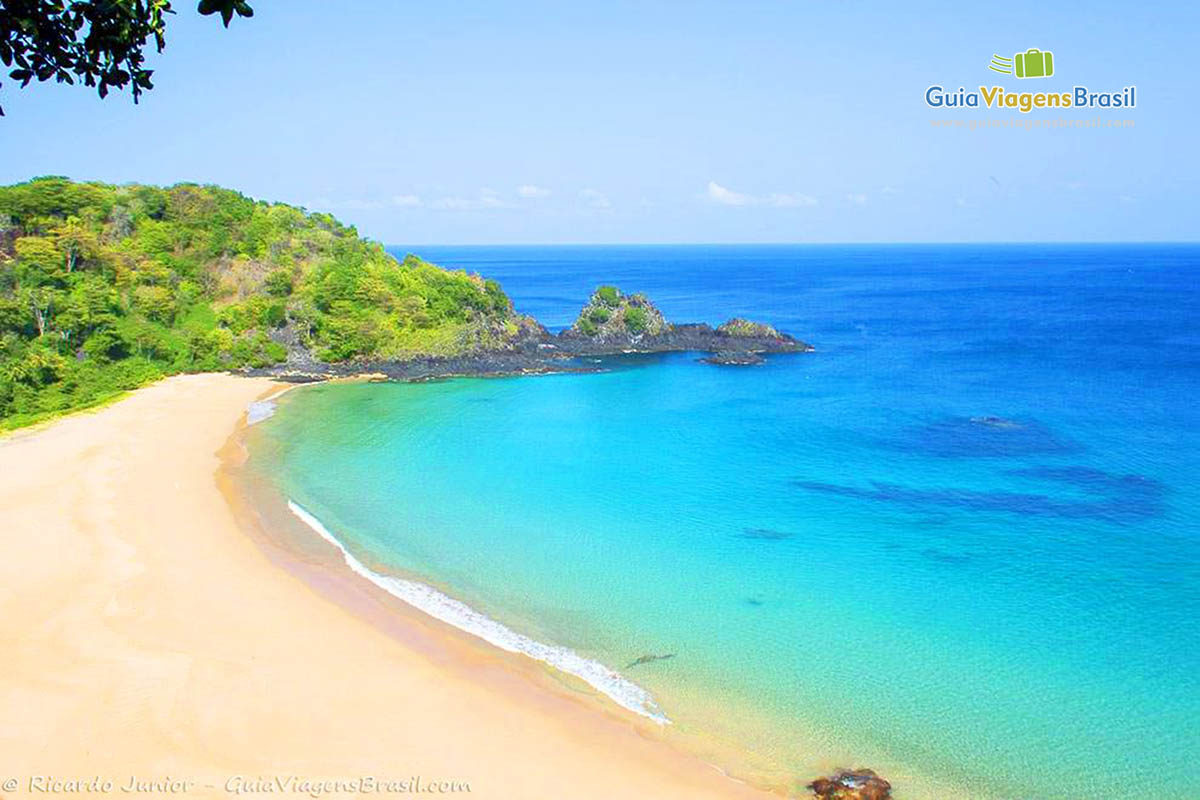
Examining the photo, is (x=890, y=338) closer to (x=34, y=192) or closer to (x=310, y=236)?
(x=310, y=236)

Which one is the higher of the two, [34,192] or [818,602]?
[34,192]

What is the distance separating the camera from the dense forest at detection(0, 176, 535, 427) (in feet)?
154

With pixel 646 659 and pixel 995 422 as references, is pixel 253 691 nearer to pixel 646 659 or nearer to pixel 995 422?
pixel 646 659

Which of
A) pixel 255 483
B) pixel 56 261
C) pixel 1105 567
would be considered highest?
pixel 56 261

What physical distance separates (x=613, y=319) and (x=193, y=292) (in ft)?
105

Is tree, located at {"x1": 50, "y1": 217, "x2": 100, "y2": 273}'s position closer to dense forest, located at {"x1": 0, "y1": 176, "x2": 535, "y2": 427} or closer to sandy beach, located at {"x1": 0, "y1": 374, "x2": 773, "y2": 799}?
dense forest, located at {"x1": 0, "y1": 176, "x2": 535, "y2": 427}

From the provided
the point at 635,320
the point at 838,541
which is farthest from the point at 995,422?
the point at 635,320

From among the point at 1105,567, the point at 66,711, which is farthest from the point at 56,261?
the point at 1105,567

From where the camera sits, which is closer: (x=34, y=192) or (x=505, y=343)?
(x=34, y=192)

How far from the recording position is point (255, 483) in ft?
101

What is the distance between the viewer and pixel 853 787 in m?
13.8

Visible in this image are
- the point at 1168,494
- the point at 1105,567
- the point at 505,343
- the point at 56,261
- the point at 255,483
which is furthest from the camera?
the point at 505,343

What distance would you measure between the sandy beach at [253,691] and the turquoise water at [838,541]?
192cm

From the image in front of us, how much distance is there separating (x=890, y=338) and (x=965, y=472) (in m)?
42.7
